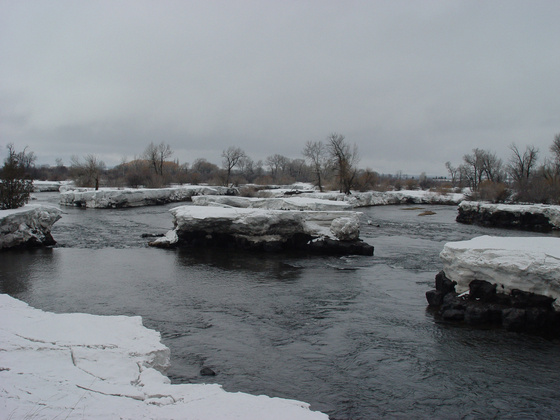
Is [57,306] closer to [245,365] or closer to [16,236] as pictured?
[245,365]

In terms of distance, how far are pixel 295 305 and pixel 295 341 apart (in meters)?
2.98

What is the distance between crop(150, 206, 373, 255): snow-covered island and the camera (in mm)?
22423

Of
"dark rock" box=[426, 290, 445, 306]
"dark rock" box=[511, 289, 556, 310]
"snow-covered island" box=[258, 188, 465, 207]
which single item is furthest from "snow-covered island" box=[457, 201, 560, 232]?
"dark rock" box=[511, 289, 556, 310]

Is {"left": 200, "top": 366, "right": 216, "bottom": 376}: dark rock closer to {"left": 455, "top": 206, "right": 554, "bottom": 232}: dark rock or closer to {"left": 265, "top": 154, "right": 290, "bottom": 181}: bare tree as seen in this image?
{"left": 455, "top": 206, "right": 554, "bottom": 232}: dark rock

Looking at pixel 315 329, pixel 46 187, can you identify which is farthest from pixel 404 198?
pixel 46 187

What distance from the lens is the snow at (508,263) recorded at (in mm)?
10883

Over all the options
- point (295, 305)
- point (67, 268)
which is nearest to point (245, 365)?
point (295, 305)

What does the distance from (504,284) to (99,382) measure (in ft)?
34.5

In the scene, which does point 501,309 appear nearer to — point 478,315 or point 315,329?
point 478,315

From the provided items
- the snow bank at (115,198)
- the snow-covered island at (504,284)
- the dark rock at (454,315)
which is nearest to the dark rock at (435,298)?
the snow-covered island at (504,284)

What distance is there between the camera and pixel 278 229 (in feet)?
75.5

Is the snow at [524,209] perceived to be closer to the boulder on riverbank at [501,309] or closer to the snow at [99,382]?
the boulder on riverbank at [501,309]

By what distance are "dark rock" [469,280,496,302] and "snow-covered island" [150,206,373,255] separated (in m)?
9.78

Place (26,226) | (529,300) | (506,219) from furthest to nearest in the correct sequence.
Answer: (506,219)
(26,226)
(529,300)
